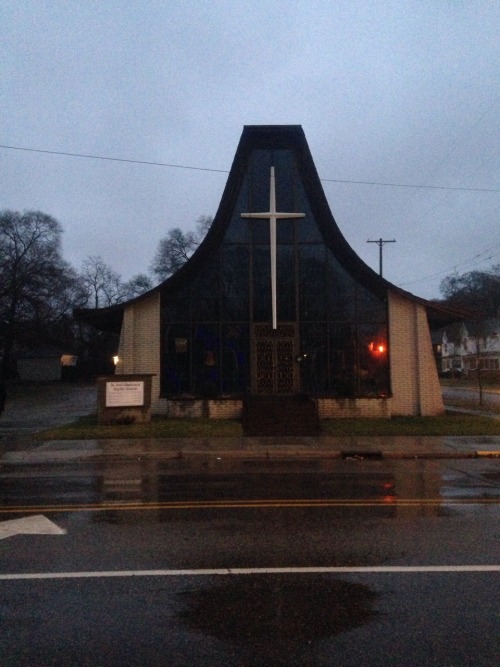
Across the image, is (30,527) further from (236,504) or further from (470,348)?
(470,348)

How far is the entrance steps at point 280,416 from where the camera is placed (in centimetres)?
1888

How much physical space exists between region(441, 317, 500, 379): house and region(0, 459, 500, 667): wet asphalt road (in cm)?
5063

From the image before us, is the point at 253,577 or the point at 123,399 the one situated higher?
the point at 123,399

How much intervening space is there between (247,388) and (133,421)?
188 inches

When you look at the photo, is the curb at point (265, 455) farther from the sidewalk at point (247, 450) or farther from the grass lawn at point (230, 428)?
the grass lawn at point (230, 428)

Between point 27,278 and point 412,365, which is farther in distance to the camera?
point 27,278

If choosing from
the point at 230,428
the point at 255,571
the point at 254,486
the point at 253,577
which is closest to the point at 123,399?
the point at 230,428

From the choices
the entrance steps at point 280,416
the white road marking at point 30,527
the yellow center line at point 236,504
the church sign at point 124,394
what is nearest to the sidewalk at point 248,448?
the entrance steps at point 280,416

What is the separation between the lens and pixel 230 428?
19.3 m

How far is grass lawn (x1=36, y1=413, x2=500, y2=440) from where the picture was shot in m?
18.0

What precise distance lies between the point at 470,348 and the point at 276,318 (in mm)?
59666

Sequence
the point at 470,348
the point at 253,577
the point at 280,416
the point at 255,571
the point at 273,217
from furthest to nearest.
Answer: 1. the point at 470,348
2. the point at 273,217
3. the point at 280,416
4. the point at 255,571
5. the point at 253,577

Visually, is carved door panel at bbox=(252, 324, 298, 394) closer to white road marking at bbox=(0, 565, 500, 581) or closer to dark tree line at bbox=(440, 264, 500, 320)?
white road marking at bbox=(0, 565, 500, 581)

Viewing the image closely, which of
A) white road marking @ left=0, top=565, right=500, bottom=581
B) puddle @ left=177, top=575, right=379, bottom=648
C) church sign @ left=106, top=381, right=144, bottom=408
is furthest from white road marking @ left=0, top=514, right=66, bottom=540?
church sign @ left=106, top=381, right=144, bottom=408
